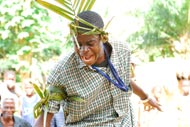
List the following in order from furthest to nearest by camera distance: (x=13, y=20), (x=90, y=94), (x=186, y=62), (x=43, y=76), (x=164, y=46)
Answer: (x=164, y=46)
(x=186, y=62)
(x=43, y=76)
(x=13, y=20)
(x=90, y=94)

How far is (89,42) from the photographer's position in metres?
3.03

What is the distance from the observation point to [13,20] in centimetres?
1268

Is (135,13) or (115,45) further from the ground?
(135,13)

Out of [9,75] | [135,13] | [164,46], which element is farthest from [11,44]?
[164,46]

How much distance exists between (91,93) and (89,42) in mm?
385

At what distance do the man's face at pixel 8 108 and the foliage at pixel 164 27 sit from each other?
37.8 ft

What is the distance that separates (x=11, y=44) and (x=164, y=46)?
26.4 feet

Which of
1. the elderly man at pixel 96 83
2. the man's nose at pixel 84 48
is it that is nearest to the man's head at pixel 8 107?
the elderly man at pixel 96 83

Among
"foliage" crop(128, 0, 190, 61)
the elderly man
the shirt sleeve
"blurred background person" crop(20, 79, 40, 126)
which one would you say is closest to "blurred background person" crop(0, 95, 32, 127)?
"blurred background person" crop(20, 79, 40, 126)

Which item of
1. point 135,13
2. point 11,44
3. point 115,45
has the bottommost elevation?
point 115,45

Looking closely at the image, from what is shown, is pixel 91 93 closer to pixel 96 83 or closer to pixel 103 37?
pixel 96 83

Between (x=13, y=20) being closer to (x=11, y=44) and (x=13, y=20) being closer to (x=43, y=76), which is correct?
(x=11, y=44)

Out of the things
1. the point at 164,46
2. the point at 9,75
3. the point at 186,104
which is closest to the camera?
the point at 186,104

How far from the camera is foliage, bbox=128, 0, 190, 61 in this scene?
17938mm
